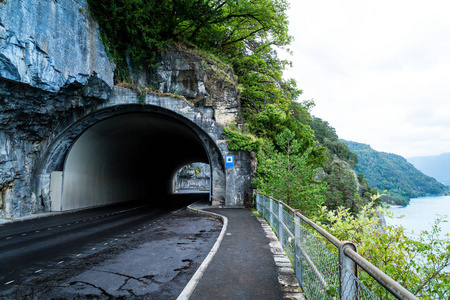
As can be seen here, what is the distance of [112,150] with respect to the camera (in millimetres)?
21562

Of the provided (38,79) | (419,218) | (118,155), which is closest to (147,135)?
(118,155)

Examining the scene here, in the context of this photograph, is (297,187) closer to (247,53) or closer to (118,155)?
(118,155)

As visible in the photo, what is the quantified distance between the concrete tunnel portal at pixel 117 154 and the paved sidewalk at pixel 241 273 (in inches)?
473

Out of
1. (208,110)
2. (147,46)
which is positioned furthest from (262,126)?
(147,46)

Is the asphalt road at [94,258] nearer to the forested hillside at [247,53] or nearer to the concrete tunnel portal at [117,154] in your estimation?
the forested hillside at [247,53]

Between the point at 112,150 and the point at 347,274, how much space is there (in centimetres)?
2177

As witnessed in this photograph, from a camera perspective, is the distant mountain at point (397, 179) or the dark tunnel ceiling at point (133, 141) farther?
the distant mountain at point (397, 179)

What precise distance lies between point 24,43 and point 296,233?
1172 centimetres

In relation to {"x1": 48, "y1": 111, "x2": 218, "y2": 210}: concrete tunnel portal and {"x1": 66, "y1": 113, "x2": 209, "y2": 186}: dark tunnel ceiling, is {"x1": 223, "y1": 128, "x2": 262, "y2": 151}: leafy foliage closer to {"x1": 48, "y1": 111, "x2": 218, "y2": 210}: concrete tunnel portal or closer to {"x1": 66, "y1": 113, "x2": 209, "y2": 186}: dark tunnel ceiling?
{"x1": 48, "y1": 111, "x2": 218, "y2": 210}: concrete tunnel portal

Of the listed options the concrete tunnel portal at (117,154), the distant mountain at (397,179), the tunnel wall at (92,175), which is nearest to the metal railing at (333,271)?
the concrete tunnel portal at (117,154)

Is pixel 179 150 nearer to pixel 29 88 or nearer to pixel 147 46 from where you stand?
pixel 147 46

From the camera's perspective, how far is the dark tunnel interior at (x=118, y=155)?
17.9m

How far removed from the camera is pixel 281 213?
7.25 metres

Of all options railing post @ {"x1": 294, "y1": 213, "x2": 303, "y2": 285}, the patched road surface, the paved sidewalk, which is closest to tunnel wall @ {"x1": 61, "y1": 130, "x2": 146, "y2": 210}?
the patched road surface
